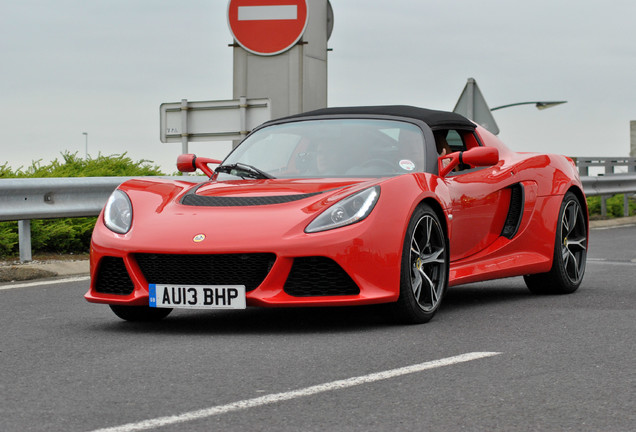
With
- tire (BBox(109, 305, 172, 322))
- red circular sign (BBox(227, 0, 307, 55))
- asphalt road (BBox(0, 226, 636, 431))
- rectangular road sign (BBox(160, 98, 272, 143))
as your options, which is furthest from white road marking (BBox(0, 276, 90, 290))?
red circular sign (BBox(227, 0, 307, 55))

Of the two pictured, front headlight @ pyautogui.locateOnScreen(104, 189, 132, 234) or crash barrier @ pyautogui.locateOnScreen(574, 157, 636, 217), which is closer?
front headlight @ pyautogui.locateOnScreen(104, 189, 132, 234)

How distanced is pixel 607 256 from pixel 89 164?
19.6 ft

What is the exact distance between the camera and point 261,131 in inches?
309

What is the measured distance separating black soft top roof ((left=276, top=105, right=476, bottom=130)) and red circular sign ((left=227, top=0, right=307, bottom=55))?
981 cm

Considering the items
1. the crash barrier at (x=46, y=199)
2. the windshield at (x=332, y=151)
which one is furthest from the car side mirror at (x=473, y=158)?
the crash barrier at (x=46, y=199)

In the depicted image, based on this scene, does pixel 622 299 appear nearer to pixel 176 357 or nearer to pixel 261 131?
pixel 261 131

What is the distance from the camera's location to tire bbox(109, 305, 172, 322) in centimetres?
671

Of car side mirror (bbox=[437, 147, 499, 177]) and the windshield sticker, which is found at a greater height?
car side mirror (bbox=[437, 147, 499, 177])

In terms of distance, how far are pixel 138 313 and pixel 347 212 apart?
1439 millimetres

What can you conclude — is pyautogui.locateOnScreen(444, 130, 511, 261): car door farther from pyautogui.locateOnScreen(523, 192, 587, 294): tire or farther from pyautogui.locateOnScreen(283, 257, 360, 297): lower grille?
pyautogui.locateOnScreen(283, 257, 360, 297): lower grille

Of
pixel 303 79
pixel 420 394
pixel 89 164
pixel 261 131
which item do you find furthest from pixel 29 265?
pixel 303 79

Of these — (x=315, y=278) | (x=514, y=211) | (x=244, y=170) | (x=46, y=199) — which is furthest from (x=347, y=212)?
(x=46, y=199)

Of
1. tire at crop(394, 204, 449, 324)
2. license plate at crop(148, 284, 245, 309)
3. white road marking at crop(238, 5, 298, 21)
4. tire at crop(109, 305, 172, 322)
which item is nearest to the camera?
license plate at crop(148, 284, 245, 309)

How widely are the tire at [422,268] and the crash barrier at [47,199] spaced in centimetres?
359
